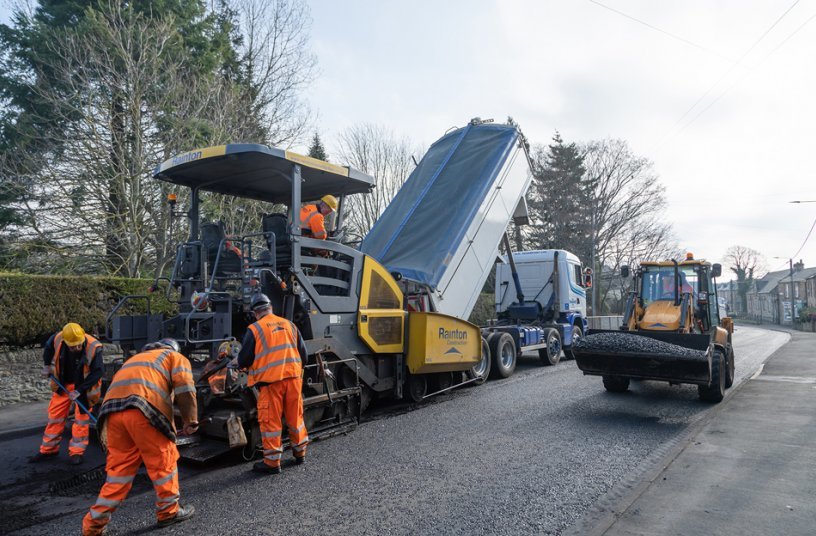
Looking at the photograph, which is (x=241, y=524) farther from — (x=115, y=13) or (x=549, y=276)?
(x=115, y=13)

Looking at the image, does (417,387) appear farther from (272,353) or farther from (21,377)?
(21,377)

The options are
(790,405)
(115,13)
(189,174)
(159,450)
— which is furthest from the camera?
(115,13)

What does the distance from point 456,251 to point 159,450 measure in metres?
5.35

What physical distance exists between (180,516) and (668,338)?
263 inches

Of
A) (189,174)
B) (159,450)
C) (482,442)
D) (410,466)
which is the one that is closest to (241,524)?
(159,450)

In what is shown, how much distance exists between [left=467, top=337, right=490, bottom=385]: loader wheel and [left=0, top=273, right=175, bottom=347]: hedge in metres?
6.32

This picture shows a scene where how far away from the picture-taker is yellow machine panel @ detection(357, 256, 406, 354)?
6.59m

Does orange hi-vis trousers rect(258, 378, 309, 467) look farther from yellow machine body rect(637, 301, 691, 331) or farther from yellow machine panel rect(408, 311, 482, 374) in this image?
yellow machine body rect(637, 301, 691, 331)

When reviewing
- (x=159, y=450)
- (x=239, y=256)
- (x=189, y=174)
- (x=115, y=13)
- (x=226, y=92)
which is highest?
(x=115, y=13)

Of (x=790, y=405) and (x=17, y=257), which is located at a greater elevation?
(x=17, y=257)

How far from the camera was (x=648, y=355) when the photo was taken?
719 cm

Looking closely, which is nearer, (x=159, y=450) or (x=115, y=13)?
(x=159, y=450)

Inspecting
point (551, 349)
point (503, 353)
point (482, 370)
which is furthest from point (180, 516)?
point (551, 349)

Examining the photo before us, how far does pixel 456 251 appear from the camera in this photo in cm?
820
